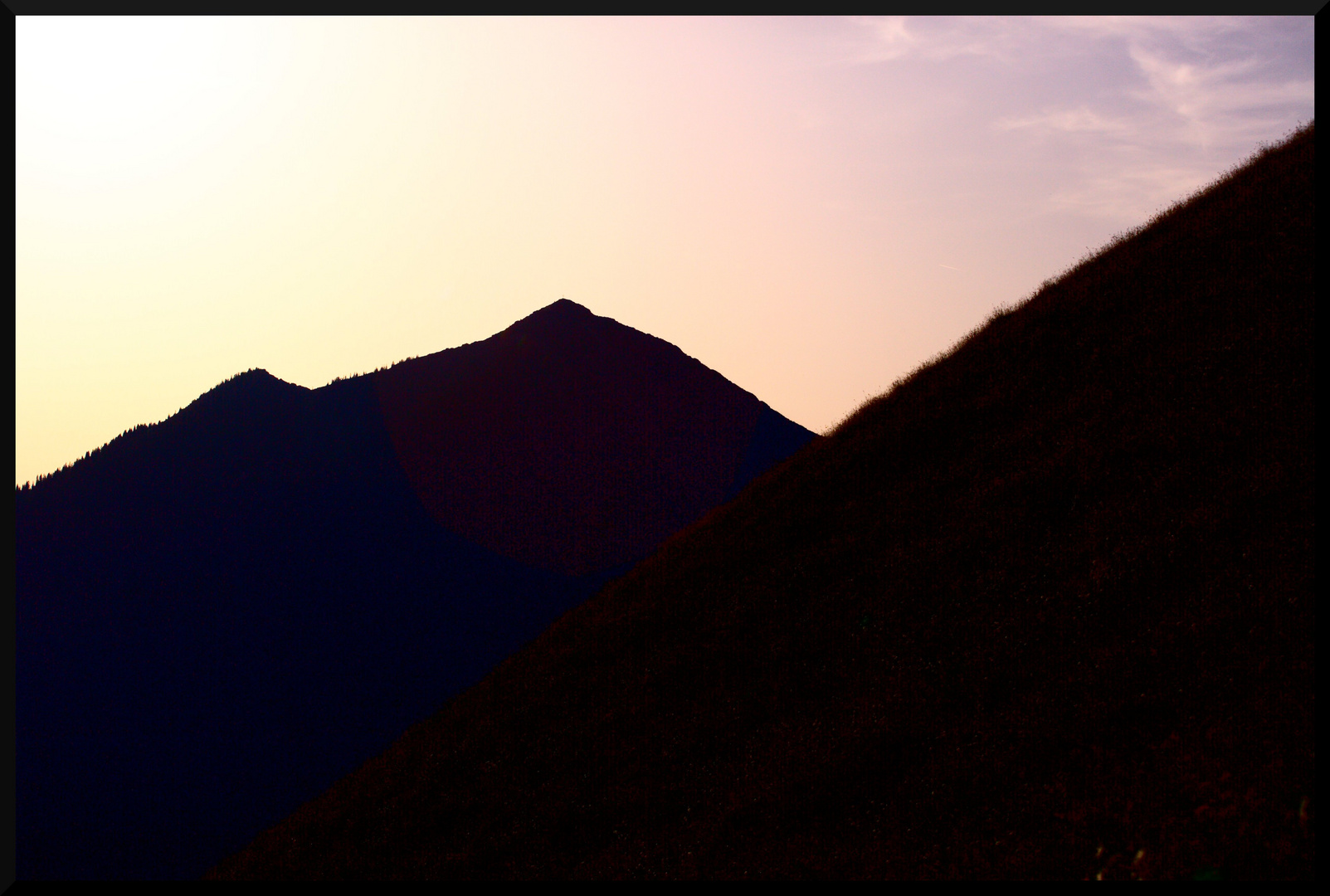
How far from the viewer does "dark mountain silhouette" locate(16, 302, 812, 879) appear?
2574 inches

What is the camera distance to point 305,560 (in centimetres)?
8225

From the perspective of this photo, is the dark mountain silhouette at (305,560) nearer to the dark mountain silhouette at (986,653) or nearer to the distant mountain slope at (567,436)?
the distant mountain slope at (567,436)

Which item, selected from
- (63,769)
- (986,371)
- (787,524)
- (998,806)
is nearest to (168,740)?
(63,769)

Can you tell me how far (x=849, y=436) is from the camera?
84.5 ft

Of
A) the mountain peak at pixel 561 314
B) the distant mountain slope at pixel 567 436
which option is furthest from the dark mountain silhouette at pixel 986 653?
the mountain peak at pixel 561 314

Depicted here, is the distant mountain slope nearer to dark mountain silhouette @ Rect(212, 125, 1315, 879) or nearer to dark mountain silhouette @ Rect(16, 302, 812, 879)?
dark mountain silhouette @ Rect(16, 302, 812, 879)

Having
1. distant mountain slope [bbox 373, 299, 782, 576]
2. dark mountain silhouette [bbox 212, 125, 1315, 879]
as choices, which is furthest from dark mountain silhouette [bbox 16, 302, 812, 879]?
dark mountain silhouette [bbox 212, 125, 1315, 879]

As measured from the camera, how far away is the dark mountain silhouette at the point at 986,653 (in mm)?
10781

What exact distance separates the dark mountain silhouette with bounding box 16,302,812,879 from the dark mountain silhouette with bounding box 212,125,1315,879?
163 feet

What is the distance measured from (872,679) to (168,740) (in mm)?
69019

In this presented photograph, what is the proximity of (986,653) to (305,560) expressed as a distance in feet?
257

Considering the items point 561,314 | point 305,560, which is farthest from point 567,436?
point 305,560

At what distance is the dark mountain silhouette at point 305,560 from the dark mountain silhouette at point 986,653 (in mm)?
49627

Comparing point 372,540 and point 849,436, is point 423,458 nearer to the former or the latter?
point 372,540
